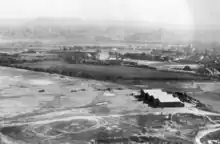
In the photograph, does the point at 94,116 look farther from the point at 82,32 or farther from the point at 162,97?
the point at 82,32

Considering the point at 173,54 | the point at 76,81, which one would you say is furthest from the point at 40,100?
the point at 173,54

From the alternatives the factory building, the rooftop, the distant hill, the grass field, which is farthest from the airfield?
the distant hill

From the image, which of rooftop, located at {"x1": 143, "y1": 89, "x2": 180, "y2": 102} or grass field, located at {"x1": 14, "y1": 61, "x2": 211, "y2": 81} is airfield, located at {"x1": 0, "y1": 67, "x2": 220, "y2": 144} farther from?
grass field, located at {"x1": 14, "y1": 61, "x2": 211, "y2": 81}

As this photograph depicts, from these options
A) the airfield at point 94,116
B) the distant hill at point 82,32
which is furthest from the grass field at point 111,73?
the distant hill at point 82,32

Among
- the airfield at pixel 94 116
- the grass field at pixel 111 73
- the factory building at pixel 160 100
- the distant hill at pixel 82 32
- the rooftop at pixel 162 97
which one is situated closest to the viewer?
the airfield at pixel 94 116

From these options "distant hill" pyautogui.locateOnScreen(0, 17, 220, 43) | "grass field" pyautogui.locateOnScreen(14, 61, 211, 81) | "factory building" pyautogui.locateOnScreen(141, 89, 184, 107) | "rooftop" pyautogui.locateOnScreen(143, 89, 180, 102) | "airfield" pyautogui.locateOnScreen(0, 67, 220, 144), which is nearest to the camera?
"airfield" pyautogui.locateOnScreen(0, 67, 220, 144)

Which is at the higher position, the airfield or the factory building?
the factory building

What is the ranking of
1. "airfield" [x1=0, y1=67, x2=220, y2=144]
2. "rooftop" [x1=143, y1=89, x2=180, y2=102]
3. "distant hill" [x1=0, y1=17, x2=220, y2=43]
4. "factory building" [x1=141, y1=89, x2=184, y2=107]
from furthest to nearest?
"distant hill" [x1=0, y1=17, x2=220, y2=43] → "rooftop" [x1=143, y1=89, x2=180, y2=102] → "factory building" [x1=141, y1=89, x2=184, y2=107] → "airfield" [x1=0, y1=67, x2=220, y2=144]

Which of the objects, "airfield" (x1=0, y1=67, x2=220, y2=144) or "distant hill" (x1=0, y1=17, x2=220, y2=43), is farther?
"distant hill" (x1=0, y1=17, x2=220, y2=43)

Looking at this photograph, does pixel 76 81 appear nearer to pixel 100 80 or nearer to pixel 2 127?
pixel 100 80

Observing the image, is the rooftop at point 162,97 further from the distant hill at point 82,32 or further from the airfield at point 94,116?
the distant hill at point 82,32

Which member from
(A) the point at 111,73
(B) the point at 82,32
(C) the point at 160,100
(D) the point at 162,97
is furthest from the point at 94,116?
(B) the point at 82,32
